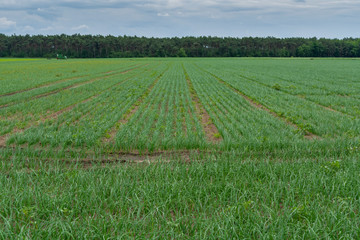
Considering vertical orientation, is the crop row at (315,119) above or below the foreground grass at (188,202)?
above

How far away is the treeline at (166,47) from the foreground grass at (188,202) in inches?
4808

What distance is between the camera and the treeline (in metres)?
124

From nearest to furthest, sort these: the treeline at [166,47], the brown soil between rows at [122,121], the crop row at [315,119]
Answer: the brown soil between rows at [122,121]
the crop row at [315,119]
the treeline at [166,47]

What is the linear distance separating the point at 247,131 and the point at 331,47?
480ft

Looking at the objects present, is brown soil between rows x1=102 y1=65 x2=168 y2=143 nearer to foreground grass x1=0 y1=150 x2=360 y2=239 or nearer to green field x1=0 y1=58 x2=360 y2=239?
green field x1=0 y1=58 x2=360 y2=239

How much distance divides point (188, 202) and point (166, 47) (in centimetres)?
13012

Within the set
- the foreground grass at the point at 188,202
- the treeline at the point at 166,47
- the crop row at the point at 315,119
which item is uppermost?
the treeline at the point at 166,47

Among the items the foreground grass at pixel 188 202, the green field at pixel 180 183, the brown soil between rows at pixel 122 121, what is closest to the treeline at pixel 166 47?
the brown soil between rows at pixel 122 121

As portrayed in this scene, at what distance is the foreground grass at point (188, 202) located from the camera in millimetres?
3656

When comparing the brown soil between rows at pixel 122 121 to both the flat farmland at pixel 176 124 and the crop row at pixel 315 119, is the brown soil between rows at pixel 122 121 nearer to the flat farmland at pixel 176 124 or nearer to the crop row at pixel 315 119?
the flat farmland at pixel 176 124

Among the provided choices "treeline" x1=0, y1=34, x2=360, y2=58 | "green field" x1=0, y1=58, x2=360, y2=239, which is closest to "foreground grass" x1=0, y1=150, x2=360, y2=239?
"green field" x1=0, y1=58, x2=360, y2=239

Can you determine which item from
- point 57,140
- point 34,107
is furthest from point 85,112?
point 57,140

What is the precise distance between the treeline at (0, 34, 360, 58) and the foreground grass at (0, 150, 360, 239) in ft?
401

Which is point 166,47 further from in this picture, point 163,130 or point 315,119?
point 163,130
